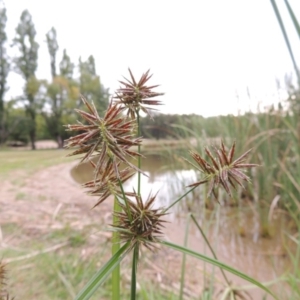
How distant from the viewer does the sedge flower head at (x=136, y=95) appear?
136 mm

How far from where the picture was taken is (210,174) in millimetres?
122

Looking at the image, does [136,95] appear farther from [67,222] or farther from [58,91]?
[58,91]

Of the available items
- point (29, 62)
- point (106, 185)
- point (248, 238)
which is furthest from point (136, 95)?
point (29, 62)

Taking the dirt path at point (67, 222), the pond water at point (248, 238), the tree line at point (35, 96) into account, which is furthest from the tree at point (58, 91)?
the pond water at point (248, 238)

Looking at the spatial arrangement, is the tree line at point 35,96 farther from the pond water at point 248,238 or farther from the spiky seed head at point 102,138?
the spiky seed head at point 102,138

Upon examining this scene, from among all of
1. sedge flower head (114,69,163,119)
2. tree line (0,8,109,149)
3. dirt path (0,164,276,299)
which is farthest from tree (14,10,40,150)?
sedge flower head (114,69,163,119)

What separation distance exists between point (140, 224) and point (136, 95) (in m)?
0.05

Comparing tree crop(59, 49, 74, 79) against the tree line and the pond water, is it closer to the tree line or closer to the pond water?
the tree line

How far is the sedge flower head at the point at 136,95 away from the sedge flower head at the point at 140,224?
35mm

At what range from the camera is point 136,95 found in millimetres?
138

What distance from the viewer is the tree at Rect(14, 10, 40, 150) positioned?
25.5 ft

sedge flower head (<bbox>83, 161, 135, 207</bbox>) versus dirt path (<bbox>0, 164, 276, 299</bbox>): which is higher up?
sedge flower head (<bbox>83, 161, 135, 207</bbox>)

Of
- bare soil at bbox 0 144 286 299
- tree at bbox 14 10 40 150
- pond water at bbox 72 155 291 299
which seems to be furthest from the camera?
tree at bbox 14 10 40 150

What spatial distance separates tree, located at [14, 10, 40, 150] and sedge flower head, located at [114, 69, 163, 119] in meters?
7.96
